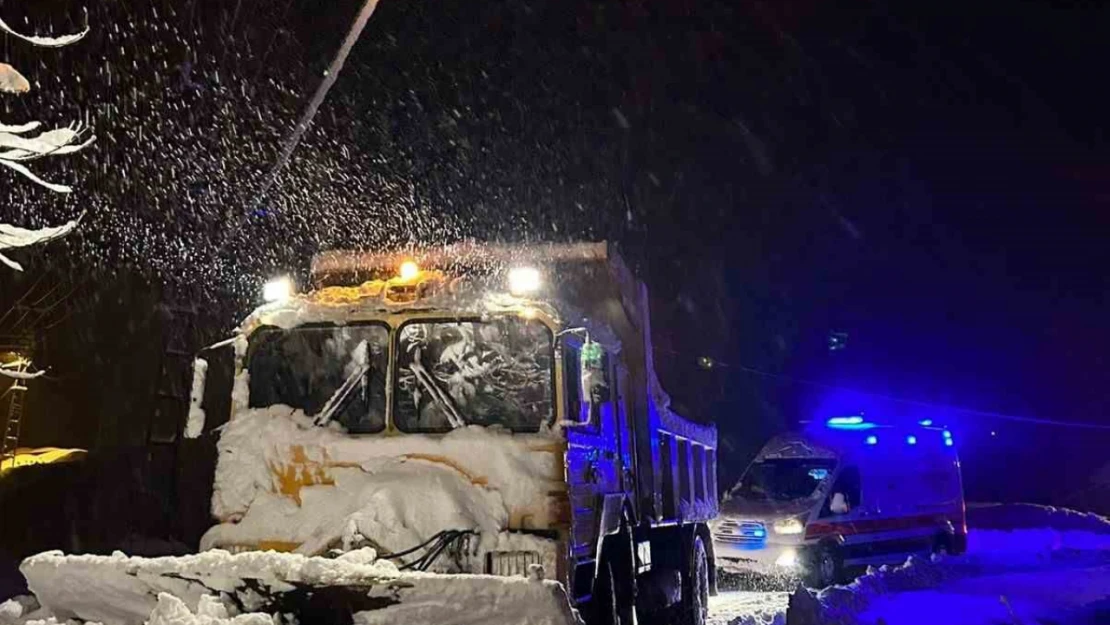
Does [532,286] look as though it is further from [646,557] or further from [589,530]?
[646,557]

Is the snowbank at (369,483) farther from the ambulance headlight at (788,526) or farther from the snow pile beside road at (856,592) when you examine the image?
the ambulance headlight at (788,526)

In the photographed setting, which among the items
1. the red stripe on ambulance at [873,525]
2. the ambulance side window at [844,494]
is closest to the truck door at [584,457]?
A: the red stripe on ambulance at [873,525]

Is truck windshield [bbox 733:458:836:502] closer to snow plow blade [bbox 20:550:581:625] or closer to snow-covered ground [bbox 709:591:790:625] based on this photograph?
snow-covered ground [bbox 709:591:790:625]

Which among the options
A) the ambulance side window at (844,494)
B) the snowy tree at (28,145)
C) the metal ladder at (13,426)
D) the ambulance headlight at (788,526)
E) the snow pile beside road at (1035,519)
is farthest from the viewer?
the snow pile beside road at (1035,519)

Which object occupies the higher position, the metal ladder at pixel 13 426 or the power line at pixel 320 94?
the power line at pixel 320 94

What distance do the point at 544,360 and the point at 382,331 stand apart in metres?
1.19

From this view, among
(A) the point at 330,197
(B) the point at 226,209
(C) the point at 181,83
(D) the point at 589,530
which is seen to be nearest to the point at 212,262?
(B) the point at 226,209

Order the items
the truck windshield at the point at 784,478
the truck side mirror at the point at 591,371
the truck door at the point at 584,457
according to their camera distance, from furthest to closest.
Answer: the truck windshield at the point at 784,478, the truck side mirror at the point at 591,371, the truck door at the point at 584,457

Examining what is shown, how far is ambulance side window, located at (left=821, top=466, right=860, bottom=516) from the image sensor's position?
14156 millimetres

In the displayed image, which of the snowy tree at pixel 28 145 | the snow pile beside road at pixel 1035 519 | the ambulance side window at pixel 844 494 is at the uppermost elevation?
the snowy tree at pixel 28 145

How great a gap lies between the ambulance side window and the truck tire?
387cm

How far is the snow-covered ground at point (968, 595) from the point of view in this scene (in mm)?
9328

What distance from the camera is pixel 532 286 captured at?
6.42 meters

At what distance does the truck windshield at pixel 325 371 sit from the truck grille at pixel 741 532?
9.30 m
